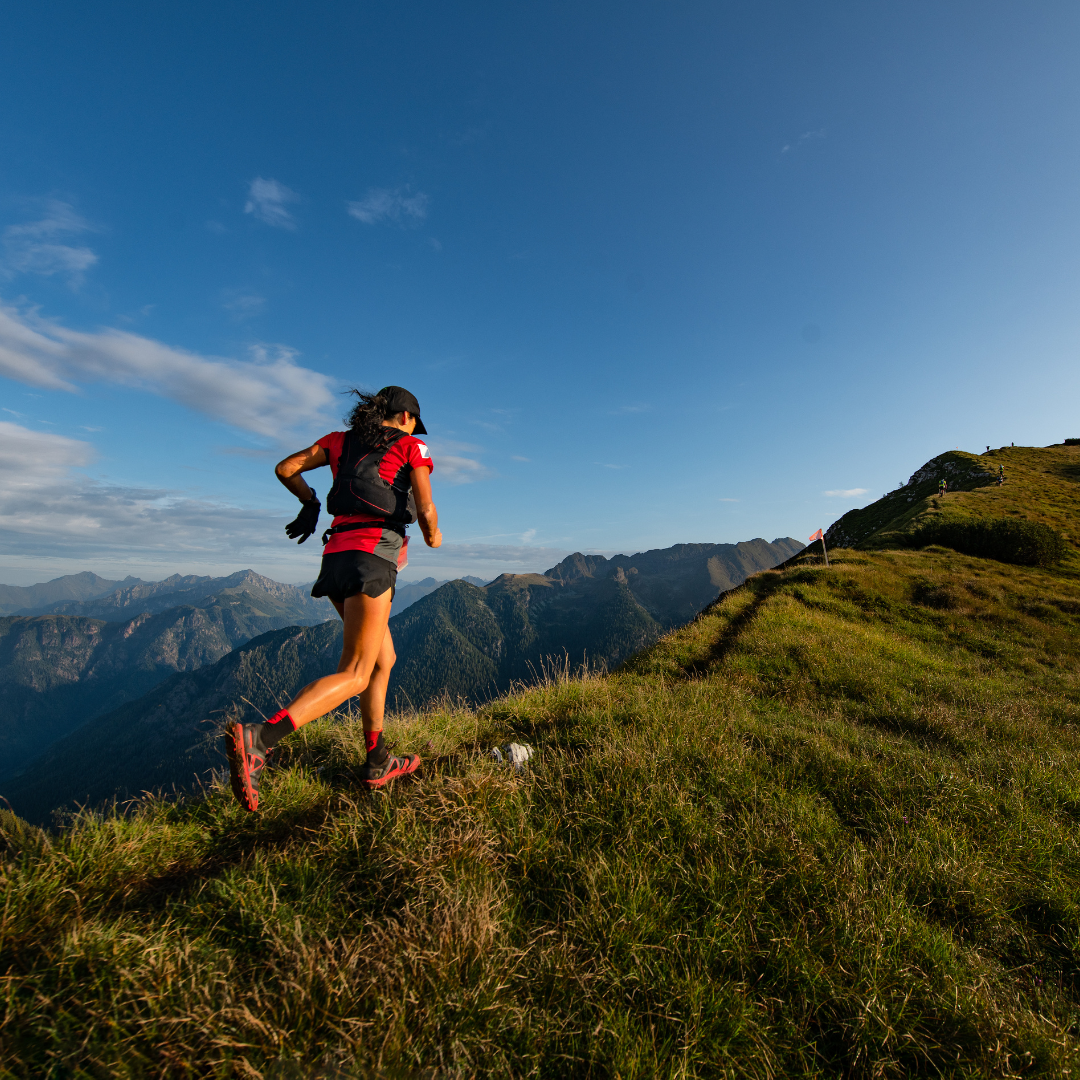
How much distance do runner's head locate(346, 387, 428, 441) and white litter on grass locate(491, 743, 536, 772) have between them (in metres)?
3.35

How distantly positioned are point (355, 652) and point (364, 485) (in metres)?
1.47

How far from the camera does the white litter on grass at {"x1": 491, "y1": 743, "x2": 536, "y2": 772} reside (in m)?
4.75

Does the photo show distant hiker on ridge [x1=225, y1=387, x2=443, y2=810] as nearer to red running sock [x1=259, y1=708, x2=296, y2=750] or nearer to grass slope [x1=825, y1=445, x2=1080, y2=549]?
red running sock [x1=259, y1=708, x2=296, y2=750]

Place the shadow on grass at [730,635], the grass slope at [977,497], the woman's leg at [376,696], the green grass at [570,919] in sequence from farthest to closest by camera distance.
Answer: the grass slope at [977,497]
the shadow on grass at [730,635]
the woman's leg at [376,696]
the green grass at [570,919]

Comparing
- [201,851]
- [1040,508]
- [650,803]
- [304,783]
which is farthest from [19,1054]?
[1040,508]

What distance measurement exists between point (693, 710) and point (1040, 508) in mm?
39914

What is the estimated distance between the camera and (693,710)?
624cm

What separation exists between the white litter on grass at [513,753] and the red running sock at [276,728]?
6.41 feet

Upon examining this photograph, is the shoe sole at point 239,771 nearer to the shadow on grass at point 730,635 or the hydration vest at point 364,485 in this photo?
the hydration vest at point 364,485

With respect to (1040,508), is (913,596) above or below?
below

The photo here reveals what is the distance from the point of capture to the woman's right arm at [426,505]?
445 cm

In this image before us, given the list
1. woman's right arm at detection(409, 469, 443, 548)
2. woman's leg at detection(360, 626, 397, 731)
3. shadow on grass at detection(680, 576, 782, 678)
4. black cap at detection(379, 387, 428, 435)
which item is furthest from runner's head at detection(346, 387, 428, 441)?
shadow on grass at detection(680, 576, 782, 678)

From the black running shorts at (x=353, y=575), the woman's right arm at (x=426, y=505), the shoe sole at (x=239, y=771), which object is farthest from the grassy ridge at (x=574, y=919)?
the woman's right arm at (x=426, y=505)

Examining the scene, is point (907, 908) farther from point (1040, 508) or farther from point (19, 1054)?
point (1040, 508)
